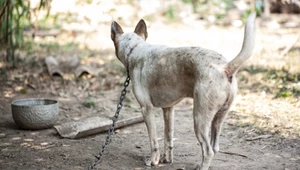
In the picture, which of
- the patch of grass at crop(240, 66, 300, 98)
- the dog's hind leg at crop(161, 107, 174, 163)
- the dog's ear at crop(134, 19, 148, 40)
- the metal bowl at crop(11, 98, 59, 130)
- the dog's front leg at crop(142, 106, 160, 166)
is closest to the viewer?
the dog's front leg at crop(142, 106, 160, 166)

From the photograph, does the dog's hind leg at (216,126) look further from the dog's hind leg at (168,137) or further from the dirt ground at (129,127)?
the dog's hind leg at (168,137)

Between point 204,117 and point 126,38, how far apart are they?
1.48 m

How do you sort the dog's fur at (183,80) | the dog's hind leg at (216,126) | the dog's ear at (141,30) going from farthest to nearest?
the dog's ear at (141,30) < the dog's hind leg at (216,126) < the dog's fur at (183,80)

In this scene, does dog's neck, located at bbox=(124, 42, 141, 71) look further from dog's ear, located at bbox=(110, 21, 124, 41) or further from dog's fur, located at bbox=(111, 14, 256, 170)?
dog's ear, located at bbox=(110, 21, 124, 41)

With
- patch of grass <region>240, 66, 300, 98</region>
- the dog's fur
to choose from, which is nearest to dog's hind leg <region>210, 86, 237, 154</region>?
the dog's fur

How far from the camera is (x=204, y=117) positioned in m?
4.33

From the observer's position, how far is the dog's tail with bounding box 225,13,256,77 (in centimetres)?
410

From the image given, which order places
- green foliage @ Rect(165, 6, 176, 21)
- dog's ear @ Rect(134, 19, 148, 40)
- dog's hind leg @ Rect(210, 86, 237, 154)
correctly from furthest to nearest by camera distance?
green foliage @ Rect(165, 6, 176, 21) → dog's ear @ Rect(134, 19, 148, 40) → dog's hind leg @ Rect(210, 86, 237, 154)

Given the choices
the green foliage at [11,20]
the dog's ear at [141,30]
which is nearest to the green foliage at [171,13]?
the green foliage at [11,20]

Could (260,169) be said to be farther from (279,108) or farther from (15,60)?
(15,60)

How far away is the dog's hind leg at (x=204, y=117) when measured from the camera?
4.27 metres

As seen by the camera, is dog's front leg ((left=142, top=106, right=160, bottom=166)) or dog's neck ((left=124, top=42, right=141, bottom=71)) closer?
dog's front leg ((left=142, top=106, right=160, bottom=166))

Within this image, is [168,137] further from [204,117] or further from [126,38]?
[126,38]

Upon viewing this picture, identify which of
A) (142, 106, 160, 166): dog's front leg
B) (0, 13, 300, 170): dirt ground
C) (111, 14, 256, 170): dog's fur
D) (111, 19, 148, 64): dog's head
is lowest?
(0, 13, 300, 170): dirt ground
